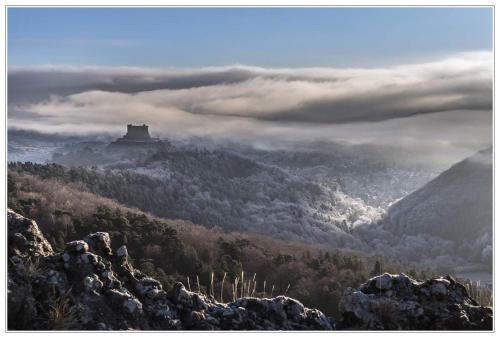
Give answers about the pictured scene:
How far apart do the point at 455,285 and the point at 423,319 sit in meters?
1.31

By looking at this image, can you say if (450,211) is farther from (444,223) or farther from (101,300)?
(101,300)

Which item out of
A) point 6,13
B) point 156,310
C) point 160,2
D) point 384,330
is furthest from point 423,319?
point 6,13

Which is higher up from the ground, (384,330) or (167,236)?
(384,330)

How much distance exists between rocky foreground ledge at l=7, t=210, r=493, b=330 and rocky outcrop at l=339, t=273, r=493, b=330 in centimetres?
2

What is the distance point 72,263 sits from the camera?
14148mm

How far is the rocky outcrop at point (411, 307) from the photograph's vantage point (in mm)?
14336

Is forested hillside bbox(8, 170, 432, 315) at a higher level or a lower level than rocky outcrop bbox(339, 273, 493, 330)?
lower

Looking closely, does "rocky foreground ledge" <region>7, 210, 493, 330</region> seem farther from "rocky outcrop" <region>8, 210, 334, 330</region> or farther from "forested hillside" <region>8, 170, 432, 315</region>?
"forested hillside" <region>8, 170, 432, 315</region>

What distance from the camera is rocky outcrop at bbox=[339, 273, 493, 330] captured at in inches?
564

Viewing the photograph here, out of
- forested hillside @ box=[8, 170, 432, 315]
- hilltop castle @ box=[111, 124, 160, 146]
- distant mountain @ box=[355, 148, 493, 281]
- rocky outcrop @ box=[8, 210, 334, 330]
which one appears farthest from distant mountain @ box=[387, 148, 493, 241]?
rocky outcrop @ box=[8, 210, 334, 330]

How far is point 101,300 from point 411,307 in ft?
25.8

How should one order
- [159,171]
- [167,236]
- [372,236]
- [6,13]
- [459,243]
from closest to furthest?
1. [6,13]
2. [167,236]
3. [459,243]
4. [372,236]
5. [159,171]

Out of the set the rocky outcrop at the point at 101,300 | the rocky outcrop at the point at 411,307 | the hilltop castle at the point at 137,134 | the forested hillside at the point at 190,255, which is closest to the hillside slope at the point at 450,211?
the forested hillside at the point at 190,255

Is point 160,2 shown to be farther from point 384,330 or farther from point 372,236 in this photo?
point 372,236
